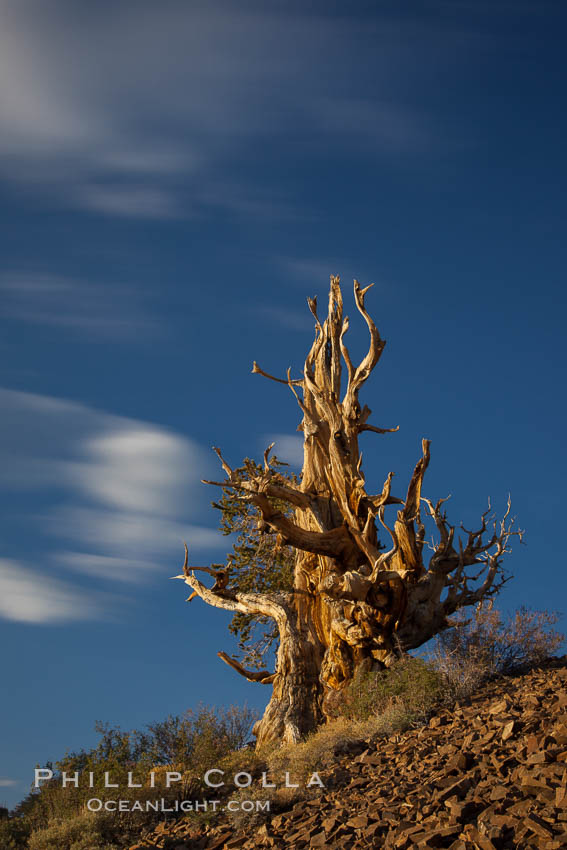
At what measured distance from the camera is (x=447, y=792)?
29.1 feet

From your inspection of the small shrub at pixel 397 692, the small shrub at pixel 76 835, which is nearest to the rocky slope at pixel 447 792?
the small shrub at pixel 397 692

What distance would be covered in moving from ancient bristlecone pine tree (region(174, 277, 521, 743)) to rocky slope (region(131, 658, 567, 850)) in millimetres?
3444

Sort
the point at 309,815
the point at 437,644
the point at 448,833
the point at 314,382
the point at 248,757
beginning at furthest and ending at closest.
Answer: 1. the point at 314,382
2. the point at 437,644
3. the point at 248,757
4. the point at 309,815
5. the point at 448,833

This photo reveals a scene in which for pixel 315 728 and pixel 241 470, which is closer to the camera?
pixel 315 728

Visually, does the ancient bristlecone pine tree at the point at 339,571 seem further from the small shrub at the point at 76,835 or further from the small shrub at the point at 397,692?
the small shrub at the point at 76,835

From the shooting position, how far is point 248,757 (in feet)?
47.0

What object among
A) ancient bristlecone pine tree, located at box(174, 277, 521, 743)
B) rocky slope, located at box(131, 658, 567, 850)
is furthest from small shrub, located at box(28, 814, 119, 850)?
ancient bristlecone pine tree, located at box(174, 277, 521, 743)

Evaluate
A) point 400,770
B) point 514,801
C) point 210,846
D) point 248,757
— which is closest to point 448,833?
point 514,801

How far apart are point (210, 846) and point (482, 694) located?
5198mm

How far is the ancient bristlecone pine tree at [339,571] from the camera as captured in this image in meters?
16.0

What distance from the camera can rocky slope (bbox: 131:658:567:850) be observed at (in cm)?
790

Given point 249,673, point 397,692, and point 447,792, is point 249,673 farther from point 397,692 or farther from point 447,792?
point 447,792

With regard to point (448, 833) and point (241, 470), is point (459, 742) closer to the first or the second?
point (448, 833)

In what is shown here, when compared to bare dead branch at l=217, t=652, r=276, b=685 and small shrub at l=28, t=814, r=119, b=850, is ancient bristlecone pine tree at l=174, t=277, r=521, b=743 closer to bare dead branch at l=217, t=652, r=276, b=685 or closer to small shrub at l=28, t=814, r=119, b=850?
bare dead branch at l=217, t=652, r=276, b=685
